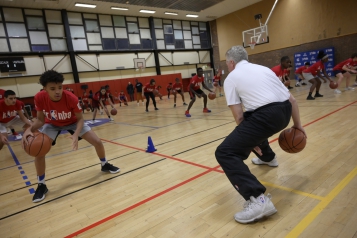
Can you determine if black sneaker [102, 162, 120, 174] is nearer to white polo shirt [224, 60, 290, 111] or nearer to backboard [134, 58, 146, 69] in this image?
white polo shirt [224, 60, 290, 111]

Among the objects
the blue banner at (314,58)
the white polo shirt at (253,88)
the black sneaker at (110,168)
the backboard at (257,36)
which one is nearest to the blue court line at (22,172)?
the black sneaker at (110,168)

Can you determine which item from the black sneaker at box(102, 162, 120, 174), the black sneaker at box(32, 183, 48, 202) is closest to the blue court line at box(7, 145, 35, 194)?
the black sneaker at box(32, 183, 48, 202)

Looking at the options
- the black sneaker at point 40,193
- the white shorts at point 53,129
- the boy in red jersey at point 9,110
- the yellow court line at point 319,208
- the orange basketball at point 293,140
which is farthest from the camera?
the boy in red jersey at point 9,110

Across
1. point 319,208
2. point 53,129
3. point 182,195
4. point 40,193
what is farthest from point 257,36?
point 40,193

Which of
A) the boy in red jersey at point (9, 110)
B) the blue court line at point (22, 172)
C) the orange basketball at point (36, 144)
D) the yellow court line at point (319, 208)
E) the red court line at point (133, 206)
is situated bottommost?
the blue court line at point (22, 172)

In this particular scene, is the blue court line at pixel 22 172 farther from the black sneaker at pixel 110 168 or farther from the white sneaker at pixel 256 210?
the white sneaker at pixel 256 210

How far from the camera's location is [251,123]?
7.20 feet

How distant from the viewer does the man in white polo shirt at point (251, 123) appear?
2.14m

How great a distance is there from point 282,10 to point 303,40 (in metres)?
3.45

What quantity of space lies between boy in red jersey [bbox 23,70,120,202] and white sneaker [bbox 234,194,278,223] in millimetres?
2354

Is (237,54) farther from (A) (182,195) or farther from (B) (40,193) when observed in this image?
(B) (40,193)

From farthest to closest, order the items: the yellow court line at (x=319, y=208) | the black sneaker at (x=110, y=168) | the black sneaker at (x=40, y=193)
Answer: the black sneaker at (x=110, y=168) → the black sneaker at (x=40, y=193) → the yellow court line at (x=319, y=208)

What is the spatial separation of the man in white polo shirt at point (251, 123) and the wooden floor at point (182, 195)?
20cm

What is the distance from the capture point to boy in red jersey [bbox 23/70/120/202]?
125 inches
